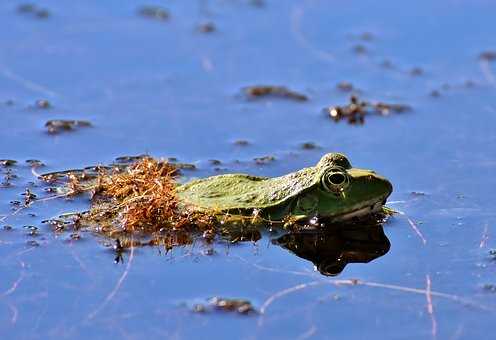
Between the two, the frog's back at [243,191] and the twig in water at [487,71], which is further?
the twig in water at [487,71]

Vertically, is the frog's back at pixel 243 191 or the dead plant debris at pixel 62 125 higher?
the dead plant debris at pixel 62 125

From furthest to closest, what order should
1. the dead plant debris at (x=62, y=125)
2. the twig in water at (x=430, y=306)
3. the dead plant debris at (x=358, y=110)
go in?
the dead plant debris at (x=358, y=110), the dead plant debris at (x=62, y=125), the twig in water at (x=430, y=306)

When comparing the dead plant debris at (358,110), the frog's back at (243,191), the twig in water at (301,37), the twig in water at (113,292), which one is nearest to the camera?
the twig in water at (113,292)

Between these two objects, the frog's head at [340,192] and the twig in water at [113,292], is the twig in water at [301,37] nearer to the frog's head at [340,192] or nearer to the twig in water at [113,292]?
the frog's head at [340,192]

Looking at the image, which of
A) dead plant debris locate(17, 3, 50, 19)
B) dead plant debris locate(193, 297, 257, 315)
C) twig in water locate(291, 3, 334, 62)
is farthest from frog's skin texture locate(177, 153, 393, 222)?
dead plant debris locate(17, 3, 50, 19)

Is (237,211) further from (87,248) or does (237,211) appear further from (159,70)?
(159,70)

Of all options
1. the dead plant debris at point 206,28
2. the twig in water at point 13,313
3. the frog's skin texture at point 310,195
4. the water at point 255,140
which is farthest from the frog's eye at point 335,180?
the dead plant debris at point 206,28

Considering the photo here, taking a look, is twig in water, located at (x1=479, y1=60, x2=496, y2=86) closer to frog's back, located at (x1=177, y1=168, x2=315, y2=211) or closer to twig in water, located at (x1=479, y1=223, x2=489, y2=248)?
twig in water, located at (x1=479, y1=223, x2=489, y2=248)

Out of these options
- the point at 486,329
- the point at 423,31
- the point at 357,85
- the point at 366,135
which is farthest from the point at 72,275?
the point at 423,31
